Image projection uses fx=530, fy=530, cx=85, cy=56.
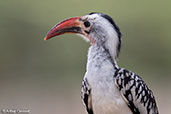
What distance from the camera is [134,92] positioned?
5391mm

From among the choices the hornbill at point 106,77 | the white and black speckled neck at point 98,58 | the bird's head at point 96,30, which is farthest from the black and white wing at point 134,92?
the bird's head at point 96,30

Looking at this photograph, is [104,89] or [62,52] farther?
[62,52]

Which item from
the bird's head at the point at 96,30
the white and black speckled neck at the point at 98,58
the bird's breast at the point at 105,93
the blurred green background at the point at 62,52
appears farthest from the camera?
the blurred green background at the point at 62,52

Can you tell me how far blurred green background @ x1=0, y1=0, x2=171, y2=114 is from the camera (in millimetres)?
10656

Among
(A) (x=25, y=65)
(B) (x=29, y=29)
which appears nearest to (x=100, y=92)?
(A) (x=25, y=65)

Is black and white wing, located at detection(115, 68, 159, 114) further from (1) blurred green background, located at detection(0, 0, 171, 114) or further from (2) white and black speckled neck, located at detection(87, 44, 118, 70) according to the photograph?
(1) blurred green background, located at detection(0, 0, 171, 114)

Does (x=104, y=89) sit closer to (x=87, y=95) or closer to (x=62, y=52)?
(x=87, y=95)

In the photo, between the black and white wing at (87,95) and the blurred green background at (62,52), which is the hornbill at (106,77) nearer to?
the black and white wing at (87,95)

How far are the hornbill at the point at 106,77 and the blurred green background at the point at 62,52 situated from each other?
4.26 meters

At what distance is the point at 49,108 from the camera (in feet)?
33.4

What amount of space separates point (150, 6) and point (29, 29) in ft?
12.0

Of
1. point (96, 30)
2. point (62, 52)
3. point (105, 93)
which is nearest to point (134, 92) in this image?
point (105, 93)

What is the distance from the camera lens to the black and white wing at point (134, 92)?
209 inches

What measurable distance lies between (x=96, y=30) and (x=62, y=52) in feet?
22.5
